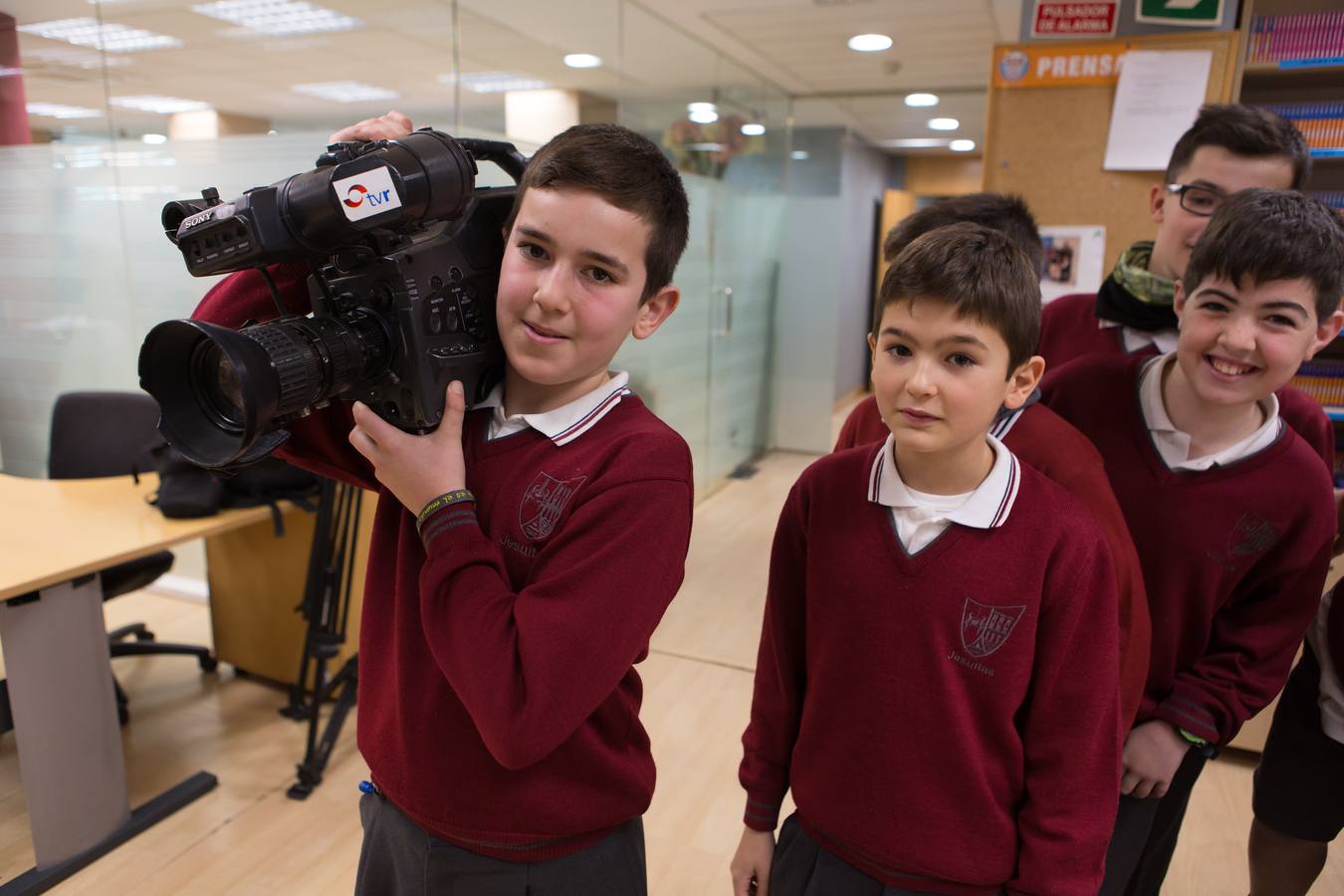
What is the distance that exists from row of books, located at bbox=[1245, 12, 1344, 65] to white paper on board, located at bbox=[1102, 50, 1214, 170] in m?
0.24

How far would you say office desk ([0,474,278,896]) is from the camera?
5.78 feet

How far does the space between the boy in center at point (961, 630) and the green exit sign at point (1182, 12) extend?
1796 millimetres

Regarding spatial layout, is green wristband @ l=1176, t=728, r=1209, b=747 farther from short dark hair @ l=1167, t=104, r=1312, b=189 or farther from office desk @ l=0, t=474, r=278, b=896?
office desk @ l=0, t=474, r=278, b=896

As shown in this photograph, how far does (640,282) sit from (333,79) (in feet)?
7.61

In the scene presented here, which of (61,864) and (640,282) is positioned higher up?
(640,282)

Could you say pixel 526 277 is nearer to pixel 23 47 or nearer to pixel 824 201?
pixel 23 47

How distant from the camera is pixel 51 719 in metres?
1.82

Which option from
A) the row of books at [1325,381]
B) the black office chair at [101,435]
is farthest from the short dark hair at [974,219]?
the black office chair at [101,435]

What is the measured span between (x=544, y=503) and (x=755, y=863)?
526 millimetres

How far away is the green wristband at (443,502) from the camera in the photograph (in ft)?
2.46

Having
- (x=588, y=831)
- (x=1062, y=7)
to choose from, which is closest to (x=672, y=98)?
(x=1062, y=7)

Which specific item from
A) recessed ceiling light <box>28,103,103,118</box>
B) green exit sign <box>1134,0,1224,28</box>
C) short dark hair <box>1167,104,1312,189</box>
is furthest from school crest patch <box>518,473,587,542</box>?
recessed ceiling light <box>28,103,103,118</box>

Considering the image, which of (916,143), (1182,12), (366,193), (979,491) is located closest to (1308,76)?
(1182,12)

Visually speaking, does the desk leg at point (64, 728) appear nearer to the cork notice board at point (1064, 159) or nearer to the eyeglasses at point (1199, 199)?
the eyeglasses at point (1199, 199)
